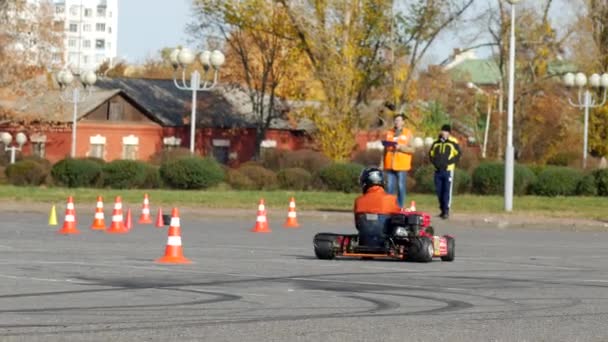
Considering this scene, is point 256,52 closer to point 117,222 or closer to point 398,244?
point 117,222

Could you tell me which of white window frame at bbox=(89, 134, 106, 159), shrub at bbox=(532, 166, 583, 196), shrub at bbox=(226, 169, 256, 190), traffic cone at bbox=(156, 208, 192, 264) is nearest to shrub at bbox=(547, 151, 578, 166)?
shrub at bbox=(532, 166, 583, 196)

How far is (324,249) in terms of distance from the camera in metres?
18.3

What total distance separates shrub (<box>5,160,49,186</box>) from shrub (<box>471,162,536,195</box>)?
14.6 m

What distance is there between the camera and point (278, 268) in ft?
55.0

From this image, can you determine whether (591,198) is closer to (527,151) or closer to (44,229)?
(44,229)

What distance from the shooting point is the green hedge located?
154 ft

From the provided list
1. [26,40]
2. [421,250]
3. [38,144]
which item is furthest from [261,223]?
[38,144]

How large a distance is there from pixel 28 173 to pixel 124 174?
4.77 m

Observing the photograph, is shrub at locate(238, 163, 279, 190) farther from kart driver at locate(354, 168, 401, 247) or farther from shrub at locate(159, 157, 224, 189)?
kart driver at locate(354, 168, 401, 247)

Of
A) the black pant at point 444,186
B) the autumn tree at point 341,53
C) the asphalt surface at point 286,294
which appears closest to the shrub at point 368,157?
the autumn tree at point 341,53

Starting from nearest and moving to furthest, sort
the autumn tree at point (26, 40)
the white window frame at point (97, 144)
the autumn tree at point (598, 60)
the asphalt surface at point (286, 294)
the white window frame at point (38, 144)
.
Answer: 1. the asphalt surface at point (286, 294)
2. the autumn tree at point (598, 60)
3. the autumn tree at point (26, 40)
4. the white window frame at point (38, 144)
5. the white window frame at point (97, 144)

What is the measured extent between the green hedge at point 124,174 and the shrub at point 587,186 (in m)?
13.3

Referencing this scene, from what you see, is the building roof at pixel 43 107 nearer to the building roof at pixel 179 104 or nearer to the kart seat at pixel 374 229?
the building roof at pixel 179 104

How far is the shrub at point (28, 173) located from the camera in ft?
164
